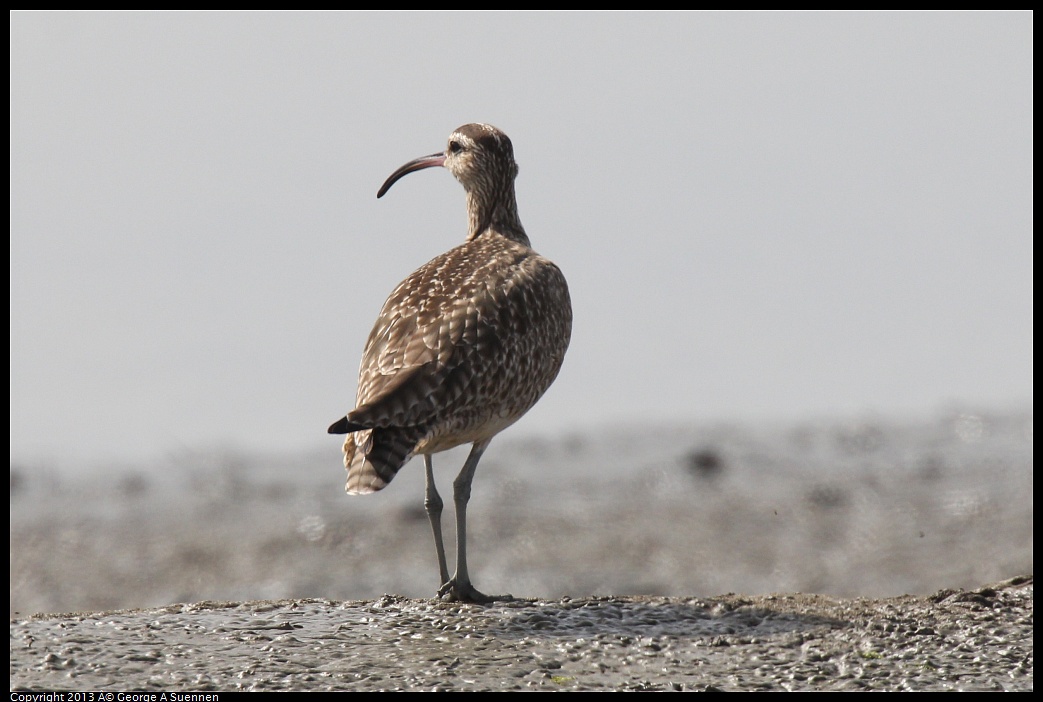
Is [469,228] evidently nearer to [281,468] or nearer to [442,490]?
[442,490]

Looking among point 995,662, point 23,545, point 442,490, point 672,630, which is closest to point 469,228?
point 672,630

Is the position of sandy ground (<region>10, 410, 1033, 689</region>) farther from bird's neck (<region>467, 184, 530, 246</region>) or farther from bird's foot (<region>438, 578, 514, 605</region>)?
bird's neck (<region>467, 184, 530, 246</region>)

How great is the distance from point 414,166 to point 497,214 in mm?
1191

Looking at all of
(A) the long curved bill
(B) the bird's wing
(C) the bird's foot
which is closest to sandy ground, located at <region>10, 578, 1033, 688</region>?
(C) the bird's foot

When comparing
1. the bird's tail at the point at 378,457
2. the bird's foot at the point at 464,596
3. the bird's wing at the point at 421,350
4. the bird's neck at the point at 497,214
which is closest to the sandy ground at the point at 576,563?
the bird's foot at the point at 464,596

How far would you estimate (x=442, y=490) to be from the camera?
16.8m

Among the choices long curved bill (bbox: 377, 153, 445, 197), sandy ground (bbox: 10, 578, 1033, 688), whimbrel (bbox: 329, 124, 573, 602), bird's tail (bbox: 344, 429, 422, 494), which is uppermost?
long curved bill (bbox: 377, 153, 445, 197)

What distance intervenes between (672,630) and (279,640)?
84.7 inches

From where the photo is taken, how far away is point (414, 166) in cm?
1171

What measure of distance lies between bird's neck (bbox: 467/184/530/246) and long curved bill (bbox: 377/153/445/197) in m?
0.67

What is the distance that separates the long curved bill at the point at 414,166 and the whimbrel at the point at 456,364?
1.69m

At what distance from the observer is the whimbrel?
790 centimetres

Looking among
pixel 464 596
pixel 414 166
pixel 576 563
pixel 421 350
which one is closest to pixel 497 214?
pixel 414 166

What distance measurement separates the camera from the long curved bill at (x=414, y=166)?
11.5m
